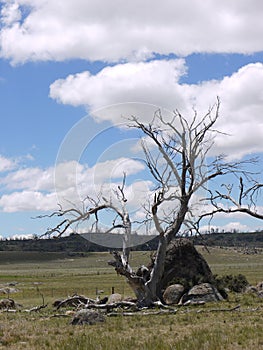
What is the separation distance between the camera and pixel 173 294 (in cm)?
3067

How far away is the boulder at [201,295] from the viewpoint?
29172 millimetres

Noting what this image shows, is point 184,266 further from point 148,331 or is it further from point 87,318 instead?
point 148,331

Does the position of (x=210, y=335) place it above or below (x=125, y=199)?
below

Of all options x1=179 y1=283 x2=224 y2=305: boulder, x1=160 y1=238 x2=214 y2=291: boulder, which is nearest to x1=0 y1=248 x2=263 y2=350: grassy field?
x1=179 y1=283 x2=224 y2=305: boulder

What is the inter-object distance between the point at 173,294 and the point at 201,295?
1.96m

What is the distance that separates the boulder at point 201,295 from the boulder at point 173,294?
2.12ft

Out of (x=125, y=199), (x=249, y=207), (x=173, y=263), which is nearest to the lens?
(x=249, y=207)

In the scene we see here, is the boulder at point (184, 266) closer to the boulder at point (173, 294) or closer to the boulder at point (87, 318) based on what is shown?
the boulder at point (173, 294)

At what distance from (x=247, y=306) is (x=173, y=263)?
8757mm

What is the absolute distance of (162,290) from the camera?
3231 cm

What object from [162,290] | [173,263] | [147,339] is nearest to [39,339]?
[147,339]

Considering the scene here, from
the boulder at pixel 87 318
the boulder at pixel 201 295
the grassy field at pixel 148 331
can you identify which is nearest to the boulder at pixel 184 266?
the boulder at pixel 201 295

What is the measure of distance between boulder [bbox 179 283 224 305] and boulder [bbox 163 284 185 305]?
2.12ft

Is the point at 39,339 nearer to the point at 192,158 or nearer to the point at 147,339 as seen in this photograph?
the point at 147,339
